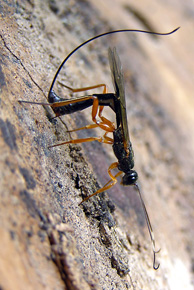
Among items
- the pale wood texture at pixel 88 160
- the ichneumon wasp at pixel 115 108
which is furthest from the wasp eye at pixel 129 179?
the pale wood texture at pixel 88 160

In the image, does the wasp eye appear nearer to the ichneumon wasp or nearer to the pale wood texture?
the ichneumon wasp

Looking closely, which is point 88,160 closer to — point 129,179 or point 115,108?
point 129,179

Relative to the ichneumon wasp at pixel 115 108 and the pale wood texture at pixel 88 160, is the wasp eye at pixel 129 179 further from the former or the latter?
the pale wood texture at pixel 88 160

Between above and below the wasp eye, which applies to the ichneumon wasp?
above

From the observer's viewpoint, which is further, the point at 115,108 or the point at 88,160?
the point at 115,108

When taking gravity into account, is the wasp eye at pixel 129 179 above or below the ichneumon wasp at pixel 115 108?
below

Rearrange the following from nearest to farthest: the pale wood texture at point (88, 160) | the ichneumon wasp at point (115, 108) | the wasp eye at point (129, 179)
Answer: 1. the pale wood texture at point (88, 160)
2. the ichneumon wasp at point (115, 108)
3. the wasp eye at point (129, 179)

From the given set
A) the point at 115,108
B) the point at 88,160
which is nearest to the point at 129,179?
the point at 88,160

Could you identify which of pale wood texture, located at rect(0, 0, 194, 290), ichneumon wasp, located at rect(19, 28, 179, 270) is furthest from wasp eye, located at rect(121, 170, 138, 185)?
pale wood texture, located at rect(0, 0, 194, 290)

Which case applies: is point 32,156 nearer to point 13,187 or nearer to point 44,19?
point 13,187
